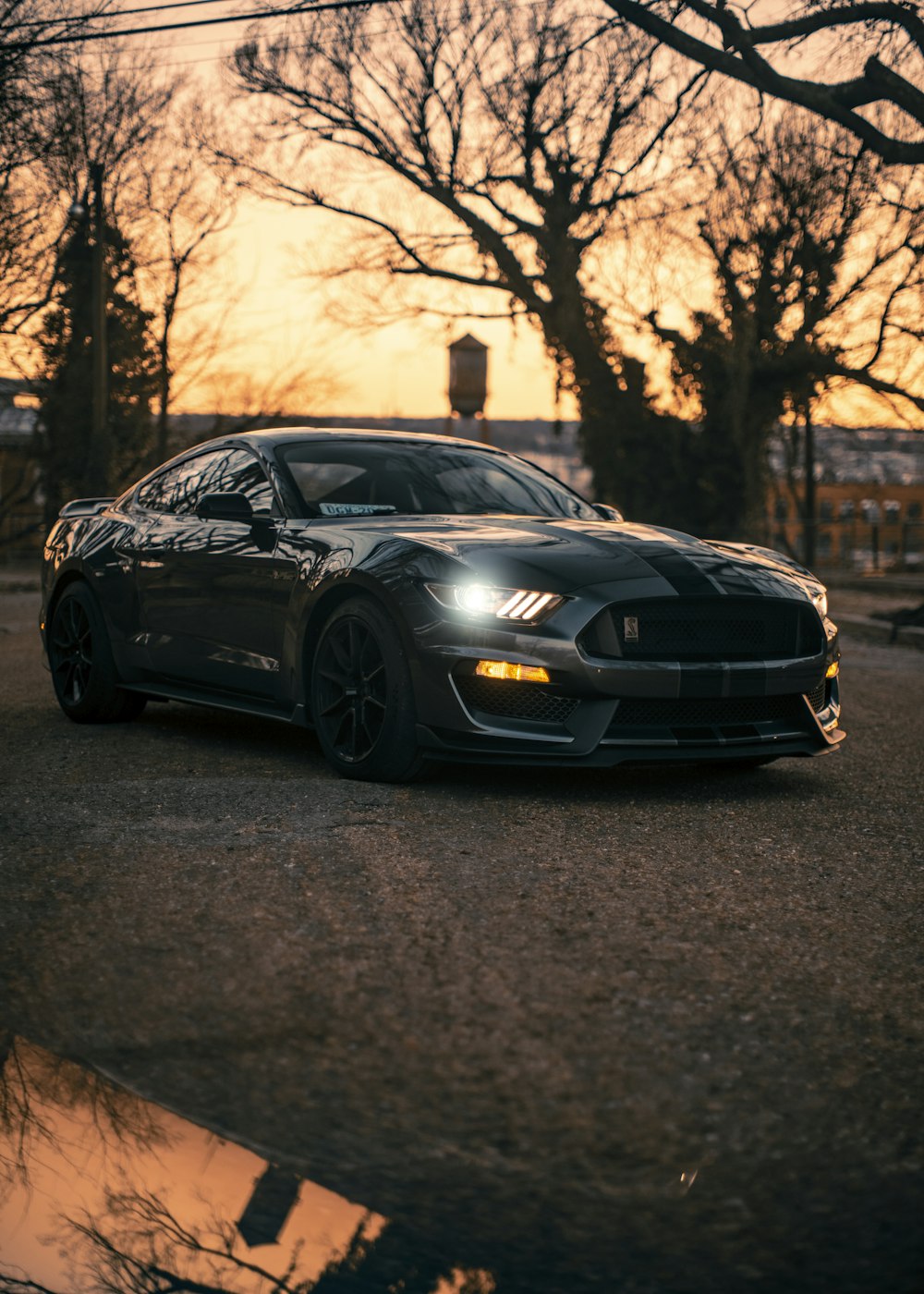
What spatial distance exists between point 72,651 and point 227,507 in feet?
5.92

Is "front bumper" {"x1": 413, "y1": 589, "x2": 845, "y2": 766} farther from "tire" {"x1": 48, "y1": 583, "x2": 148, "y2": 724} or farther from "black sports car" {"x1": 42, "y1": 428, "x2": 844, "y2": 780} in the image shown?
"tire" {"x1": 48, "y1": 583, "x2": 148, "y2": 724}

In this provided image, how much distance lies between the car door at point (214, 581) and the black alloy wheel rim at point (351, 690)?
16.7 inches

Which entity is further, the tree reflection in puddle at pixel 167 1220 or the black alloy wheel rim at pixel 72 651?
the black alloy wheel rim at pixel 72 651

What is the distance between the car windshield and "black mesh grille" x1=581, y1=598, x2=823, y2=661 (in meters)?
1.30

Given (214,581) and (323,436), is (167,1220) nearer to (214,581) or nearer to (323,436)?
(214,581)

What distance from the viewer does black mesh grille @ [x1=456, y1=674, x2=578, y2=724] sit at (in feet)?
18.6

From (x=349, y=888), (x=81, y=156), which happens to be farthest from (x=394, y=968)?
(x=81, y=156)

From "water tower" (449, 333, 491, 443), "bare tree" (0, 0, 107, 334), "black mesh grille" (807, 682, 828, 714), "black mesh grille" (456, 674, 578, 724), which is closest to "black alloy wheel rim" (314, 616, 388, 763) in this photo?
"black mesh grille" (456, 674, 578, 724)

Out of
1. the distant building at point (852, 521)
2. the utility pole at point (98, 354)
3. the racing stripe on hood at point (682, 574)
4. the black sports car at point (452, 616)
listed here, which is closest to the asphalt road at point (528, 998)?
the black sports car at point (452, 616)

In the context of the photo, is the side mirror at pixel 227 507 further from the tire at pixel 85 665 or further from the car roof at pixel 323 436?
the tire at pixel 85 665

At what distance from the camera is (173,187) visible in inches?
1208

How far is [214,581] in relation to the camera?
706cm

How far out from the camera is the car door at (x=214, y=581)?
6695 mm

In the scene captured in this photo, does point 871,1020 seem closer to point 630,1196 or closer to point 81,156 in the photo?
point 630,1196
